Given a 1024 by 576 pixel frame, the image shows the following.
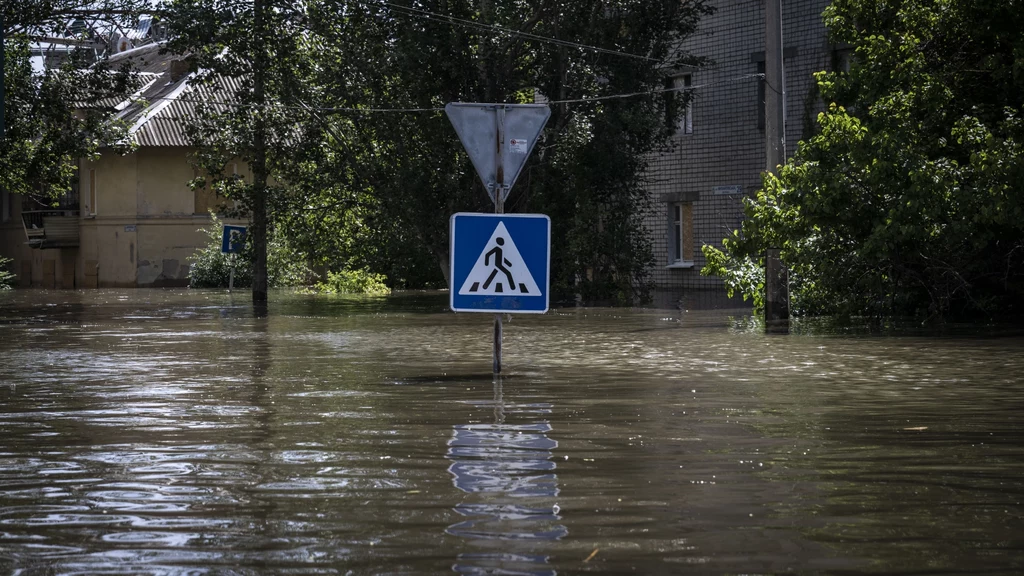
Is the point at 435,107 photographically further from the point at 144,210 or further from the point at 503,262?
the point at 144,210

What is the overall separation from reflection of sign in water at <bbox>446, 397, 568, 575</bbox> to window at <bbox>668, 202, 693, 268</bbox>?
3331 cm

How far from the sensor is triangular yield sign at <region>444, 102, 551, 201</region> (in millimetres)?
12273

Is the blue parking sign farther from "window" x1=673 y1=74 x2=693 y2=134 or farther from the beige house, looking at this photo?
the beige house

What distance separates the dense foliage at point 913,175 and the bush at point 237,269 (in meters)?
34.0

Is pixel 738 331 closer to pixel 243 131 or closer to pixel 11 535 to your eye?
pixel 11 535

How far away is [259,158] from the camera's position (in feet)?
124

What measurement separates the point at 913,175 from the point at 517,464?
14.9 metres

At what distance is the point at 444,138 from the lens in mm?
35188

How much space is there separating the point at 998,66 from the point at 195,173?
48.6 meters

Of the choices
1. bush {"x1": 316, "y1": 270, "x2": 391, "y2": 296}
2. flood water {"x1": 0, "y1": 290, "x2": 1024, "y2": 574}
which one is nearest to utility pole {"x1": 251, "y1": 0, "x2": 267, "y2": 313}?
bush {"x1": 316, "y1": 270, "x2": 391, "y2": 296}

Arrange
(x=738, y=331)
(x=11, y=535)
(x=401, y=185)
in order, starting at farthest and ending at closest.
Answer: (x=401, y=185), (x=738, y=331), (x=11, y=535)

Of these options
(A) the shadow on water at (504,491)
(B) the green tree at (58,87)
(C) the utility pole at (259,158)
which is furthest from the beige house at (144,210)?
(A) the shadow on water at (504,491)

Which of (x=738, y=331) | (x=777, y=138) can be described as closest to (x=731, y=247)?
(x=777, y=138)

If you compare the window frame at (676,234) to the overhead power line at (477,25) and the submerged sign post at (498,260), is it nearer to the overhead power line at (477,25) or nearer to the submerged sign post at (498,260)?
the overhead power line at (477,25)
